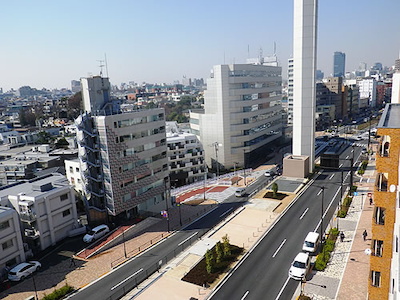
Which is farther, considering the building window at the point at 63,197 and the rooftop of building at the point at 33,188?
the building window at the point at 63,197

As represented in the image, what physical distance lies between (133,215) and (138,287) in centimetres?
2181

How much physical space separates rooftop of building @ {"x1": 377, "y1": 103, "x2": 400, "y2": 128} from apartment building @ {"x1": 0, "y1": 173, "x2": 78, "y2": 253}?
45.9 meters

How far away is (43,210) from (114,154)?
13777mm

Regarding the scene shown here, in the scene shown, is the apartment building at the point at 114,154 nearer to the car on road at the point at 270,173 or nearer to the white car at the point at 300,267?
the white car at the point at 300,267

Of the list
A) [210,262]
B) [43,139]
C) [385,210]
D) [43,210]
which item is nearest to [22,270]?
[43,210]

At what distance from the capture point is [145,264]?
41.5 m

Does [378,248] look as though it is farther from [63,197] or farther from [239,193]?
[63,197]

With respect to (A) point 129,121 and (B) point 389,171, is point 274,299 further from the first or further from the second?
(A) point 129,121

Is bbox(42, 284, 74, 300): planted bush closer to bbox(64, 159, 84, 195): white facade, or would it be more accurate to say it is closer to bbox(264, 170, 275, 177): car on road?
bbox(64, 159, 84, 195): white facade

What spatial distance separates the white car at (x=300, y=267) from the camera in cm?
3512

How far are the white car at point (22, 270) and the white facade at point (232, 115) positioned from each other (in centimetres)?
5801

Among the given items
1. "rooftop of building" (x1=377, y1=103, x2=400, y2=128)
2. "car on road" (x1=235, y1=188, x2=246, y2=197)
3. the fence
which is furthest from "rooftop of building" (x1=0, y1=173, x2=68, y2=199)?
"rooftop of building" (x1=377, y1=103, x2=400, y2=128)

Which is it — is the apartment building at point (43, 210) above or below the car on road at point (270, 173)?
above

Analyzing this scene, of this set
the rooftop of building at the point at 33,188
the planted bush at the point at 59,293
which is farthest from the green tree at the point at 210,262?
the rooftop of building at the point at 33,188
